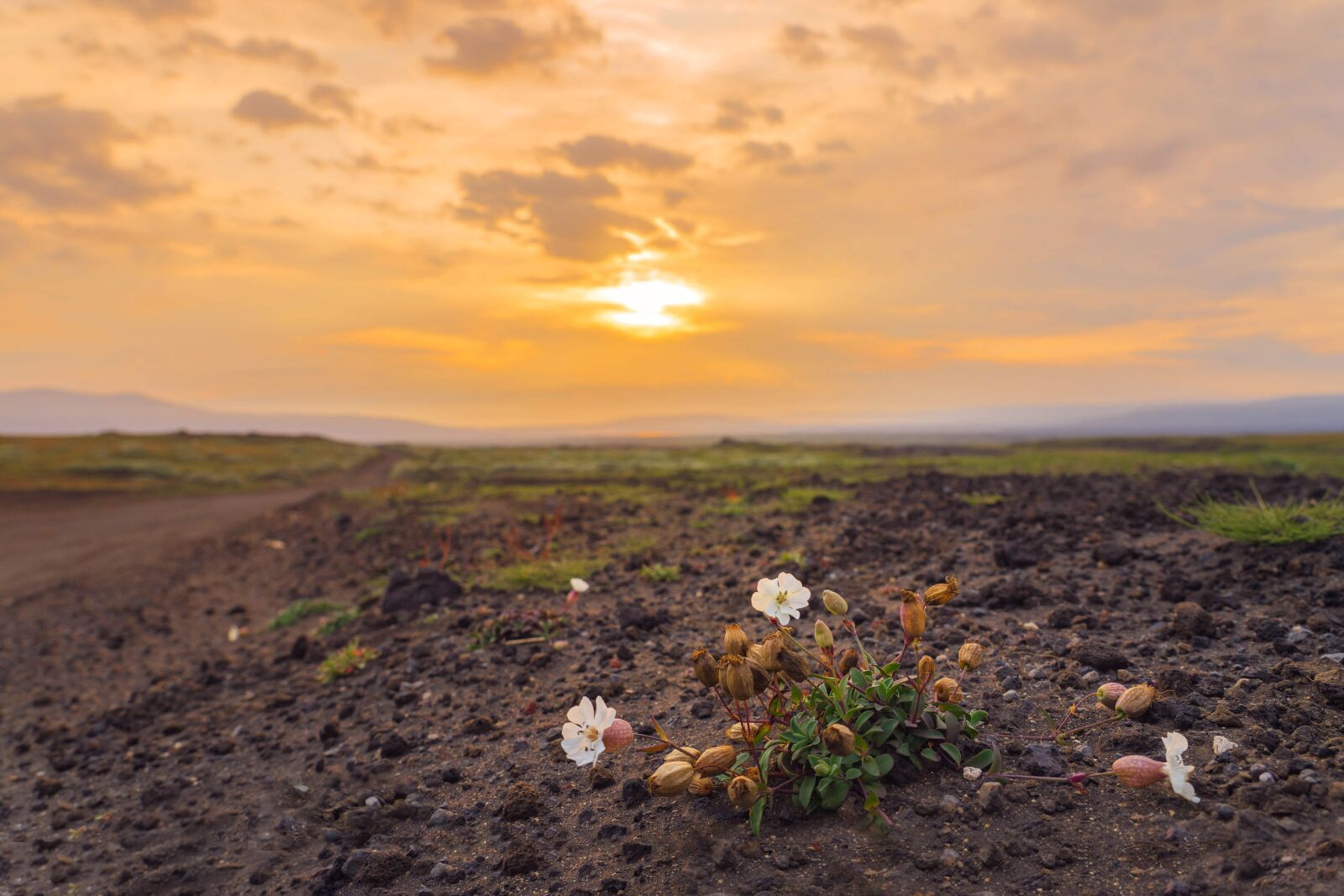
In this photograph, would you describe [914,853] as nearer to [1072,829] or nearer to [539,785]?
[1072,829]

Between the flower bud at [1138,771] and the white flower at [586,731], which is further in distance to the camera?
the white flower at [586,731]

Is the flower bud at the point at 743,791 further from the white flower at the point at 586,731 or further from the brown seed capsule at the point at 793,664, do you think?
the white flower at the point at 586,731

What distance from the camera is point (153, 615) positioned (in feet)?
40.4

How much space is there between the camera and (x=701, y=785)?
357 cm

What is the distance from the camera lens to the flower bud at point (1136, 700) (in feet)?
11.5

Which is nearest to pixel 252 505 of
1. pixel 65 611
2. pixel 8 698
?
pixel 65 611

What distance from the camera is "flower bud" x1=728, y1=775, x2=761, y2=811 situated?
3363 mm

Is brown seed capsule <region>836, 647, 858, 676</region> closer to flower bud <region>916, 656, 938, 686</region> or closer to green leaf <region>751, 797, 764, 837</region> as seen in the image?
flower bud <region>916, 656, 938, 686</region>

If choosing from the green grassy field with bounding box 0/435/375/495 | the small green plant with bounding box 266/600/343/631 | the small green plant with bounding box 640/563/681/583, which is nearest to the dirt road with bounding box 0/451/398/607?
the green grassy field with bounding box 0/435/375/495

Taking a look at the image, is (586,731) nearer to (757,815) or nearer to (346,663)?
(757,815)

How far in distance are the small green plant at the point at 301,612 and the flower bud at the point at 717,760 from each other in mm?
8554

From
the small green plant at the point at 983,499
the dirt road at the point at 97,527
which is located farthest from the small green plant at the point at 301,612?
the small green plant at the point at 983,499

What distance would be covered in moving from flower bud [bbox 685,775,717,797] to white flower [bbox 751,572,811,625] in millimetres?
828

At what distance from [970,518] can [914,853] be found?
7660mm
